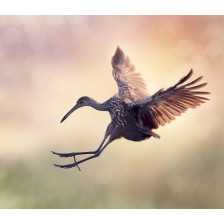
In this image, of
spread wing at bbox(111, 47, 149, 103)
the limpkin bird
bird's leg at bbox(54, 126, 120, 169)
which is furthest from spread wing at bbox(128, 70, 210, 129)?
spread wing at bbox(111, 47, 149, 103)

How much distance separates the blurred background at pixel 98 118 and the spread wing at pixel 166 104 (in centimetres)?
30

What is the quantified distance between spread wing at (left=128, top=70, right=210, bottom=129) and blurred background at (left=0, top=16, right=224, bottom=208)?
0.97ft

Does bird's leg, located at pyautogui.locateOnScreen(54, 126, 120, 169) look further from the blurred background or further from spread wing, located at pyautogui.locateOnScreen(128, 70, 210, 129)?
spread wing, located at pyautogui.locateOnScreen(128, 70, 210, 129)

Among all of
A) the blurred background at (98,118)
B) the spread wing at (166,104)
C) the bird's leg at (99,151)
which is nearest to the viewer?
the spread wing at (166,104)

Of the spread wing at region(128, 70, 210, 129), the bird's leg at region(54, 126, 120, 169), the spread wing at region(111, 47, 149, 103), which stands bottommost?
the bird's leg at region(54, 126, 120, 169)

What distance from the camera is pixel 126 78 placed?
381cm

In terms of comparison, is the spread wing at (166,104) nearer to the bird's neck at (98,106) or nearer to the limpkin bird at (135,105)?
the limpkin bird at (135,105)

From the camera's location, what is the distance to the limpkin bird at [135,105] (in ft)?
10.3

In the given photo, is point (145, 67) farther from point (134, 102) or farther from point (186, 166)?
point (186, 166)

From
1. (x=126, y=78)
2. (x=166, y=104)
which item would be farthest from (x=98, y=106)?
(x=166, y=104)

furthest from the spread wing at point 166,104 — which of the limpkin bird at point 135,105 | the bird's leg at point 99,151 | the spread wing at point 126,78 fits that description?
the spread wing at point 126,78

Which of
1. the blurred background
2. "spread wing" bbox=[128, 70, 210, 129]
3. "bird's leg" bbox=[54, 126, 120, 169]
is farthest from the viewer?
the blurred background

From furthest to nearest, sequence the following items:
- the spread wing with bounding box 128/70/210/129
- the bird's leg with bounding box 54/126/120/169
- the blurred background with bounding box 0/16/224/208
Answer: the blurred background with bounding box 0/16/224/208, the bird's leg with bounding box 54/126/120/169, the spread wing with bounding box 128/70/210/129

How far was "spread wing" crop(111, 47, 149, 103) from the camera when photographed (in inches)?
146
